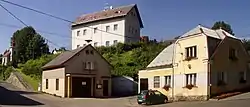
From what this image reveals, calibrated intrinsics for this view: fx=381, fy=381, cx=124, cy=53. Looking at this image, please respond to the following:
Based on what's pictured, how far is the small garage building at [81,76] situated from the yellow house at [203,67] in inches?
395

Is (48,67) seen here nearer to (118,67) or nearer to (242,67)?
(118,67)

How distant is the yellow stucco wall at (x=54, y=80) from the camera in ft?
152

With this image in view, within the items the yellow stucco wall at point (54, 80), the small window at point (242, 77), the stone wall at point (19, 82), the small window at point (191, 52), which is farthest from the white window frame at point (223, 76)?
the stone wall at point (19, 82)

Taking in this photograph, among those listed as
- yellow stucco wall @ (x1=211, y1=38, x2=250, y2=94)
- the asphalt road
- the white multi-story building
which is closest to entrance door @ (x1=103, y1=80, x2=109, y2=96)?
the asphalt road

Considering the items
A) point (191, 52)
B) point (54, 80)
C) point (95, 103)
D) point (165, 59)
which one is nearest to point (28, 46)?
point (54, 80)

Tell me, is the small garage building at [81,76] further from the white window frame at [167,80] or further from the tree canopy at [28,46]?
the tree canopy at [28,46]

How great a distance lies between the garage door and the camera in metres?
46.9

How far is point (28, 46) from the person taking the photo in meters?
87.0

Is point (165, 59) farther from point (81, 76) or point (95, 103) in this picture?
point (95, 103)

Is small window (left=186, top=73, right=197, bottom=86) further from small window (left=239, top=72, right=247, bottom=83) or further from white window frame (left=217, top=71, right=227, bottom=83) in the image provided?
small window (left=239, top=72, right=247, bottom=83)

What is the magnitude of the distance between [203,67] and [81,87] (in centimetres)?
1740

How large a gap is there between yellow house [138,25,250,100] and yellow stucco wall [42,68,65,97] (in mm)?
12203

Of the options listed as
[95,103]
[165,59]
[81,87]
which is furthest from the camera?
[81,87]

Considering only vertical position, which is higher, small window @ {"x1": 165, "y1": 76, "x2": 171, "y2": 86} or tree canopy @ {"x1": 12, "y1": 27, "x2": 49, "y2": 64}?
tree canopy @ {"x1": 12, "y1": 27, "x2": 49, "y2": 64}
